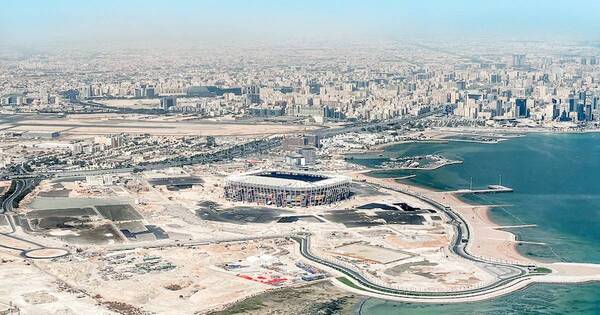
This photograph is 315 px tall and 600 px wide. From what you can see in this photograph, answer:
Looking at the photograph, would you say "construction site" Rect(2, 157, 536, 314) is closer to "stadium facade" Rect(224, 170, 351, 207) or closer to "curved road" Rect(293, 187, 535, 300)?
"curved road" Rect(293, 187, 535, 300)

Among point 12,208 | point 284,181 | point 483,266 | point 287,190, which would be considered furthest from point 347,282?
point 12,208

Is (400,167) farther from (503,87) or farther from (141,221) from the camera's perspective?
(503,87)

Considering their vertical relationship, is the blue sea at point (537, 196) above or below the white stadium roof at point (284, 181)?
below

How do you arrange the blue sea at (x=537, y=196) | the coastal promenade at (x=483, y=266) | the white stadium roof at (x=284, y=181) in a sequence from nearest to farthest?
the blue sea at (x=537, y=196) → the coastal promenade at (x=483, y=266) → the white stadium roof at (x=284, y=181)

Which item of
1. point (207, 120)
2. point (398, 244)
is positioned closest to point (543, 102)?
point (207, 120)

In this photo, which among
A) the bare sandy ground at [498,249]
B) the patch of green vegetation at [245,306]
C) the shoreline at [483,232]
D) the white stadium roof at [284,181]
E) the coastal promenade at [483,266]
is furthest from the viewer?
the white stadium roof at [284,181]

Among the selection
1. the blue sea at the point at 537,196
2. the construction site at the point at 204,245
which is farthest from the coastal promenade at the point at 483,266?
the blue sea at the point at 537,196

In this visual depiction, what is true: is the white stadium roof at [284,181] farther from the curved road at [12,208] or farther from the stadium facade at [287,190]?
the curved road at [12,208]
